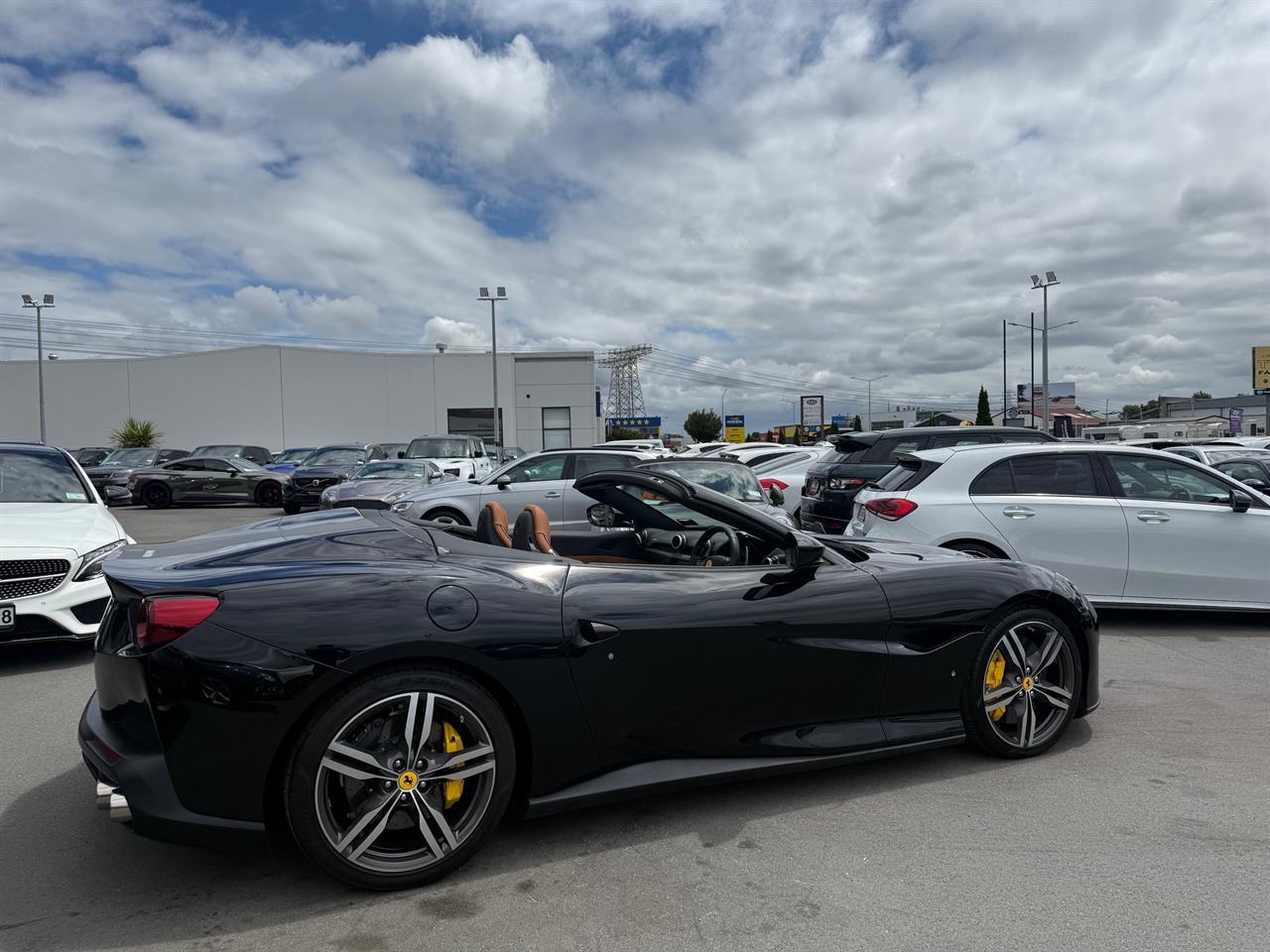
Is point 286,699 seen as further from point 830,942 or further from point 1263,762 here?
point 1263,762

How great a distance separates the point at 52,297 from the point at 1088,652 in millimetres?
43621

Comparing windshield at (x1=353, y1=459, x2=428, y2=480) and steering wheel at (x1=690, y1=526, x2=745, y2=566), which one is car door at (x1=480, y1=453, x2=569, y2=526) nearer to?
windshield at (x1=353, y1=459, x2=428, y2=480)

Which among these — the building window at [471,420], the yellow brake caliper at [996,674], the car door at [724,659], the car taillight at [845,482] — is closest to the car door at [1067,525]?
the car taillight at [845,482]

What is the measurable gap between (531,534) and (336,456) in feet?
68.6

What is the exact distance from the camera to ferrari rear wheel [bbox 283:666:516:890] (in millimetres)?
2594

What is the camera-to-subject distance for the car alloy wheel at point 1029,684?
3727 mm

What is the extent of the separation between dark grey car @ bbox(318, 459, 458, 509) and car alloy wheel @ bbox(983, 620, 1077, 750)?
742 cm

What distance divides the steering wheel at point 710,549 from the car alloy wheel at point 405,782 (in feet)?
4.71

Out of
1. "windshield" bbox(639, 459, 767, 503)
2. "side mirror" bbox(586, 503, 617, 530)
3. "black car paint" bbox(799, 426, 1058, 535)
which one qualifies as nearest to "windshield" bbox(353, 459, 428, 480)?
"windshield" bbox(639, 459, 767, 503)

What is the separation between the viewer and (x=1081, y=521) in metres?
6.38

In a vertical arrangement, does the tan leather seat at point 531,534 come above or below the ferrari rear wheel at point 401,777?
above

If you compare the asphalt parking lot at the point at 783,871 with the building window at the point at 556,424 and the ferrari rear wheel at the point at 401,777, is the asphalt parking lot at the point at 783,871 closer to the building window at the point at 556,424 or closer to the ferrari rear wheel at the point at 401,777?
the ferrari rear wheel at the point at 401,777

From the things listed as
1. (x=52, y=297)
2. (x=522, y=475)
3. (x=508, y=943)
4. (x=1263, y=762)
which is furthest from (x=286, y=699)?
(x=52, y=297)

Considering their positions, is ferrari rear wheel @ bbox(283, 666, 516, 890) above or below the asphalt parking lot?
above
